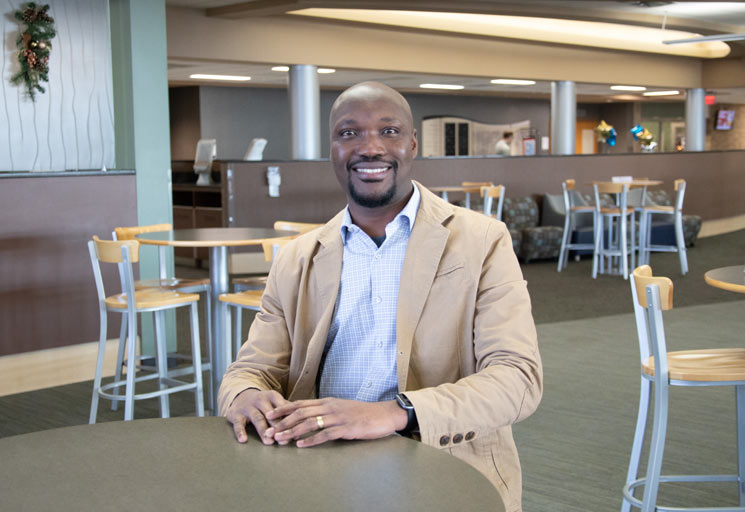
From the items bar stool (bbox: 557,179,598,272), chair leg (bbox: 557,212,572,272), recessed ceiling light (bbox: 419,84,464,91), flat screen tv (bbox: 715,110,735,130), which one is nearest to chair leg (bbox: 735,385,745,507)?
bar stool (bbox: 557,179,598,272)

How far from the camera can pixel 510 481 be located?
1629 mm

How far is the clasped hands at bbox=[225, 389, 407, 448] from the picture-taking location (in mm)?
1341

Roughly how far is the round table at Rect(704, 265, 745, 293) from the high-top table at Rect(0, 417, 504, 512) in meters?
2.03

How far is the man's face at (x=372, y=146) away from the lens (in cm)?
165

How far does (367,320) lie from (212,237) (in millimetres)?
2939

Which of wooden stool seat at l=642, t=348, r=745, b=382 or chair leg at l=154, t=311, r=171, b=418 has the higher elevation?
wooden stool seat at l=642, t=348, r=745, b=382

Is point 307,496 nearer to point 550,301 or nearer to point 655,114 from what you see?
point 550,301

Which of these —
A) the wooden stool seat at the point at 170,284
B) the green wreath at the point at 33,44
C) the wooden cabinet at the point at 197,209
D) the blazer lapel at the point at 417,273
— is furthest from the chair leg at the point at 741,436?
the wooden cabinet at the point at 197,209

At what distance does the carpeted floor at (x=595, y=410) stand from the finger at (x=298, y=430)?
1955 mm

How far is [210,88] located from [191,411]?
1200cm

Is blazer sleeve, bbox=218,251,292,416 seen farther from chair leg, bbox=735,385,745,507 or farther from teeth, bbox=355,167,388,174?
chair leg, bbox=735,385,745,507

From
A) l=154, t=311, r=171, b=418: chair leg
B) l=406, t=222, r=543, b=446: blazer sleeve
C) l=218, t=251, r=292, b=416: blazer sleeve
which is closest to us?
l=406, t=222, r=543, b=446: blazer sleeve

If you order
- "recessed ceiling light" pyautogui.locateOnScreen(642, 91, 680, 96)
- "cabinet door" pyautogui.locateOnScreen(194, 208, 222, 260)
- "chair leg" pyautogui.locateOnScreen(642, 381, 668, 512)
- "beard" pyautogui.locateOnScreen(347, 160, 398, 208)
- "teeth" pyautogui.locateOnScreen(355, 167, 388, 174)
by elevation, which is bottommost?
"chair leg" pyautogui.locateOnScreen(642, 381, 668, 512)

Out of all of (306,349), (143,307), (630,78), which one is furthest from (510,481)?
(630,78)
